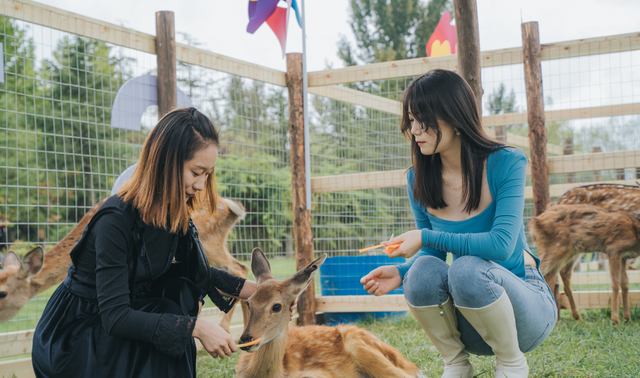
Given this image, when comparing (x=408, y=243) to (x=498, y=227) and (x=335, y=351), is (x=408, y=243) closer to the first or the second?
(x=498, y=227)

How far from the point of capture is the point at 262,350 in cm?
271

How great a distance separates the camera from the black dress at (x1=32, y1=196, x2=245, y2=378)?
2.08 meters

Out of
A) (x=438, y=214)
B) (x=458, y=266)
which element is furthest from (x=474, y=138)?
(x=458, y=266)

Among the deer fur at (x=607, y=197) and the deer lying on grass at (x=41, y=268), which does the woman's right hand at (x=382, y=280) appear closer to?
the deer lying on grass at (x=41, y=268)

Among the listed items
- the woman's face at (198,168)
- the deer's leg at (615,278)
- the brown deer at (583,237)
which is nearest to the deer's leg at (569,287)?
the brown deer at (583,237)

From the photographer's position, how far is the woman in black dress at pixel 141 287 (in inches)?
81.9

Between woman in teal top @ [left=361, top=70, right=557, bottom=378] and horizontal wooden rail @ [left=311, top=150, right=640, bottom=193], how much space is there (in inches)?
93.0

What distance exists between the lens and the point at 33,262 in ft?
13.5

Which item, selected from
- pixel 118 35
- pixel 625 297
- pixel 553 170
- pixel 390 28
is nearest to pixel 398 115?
pixel 553 170

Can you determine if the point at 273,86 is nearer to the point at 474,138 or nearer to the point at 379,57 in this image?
the point at 474,138

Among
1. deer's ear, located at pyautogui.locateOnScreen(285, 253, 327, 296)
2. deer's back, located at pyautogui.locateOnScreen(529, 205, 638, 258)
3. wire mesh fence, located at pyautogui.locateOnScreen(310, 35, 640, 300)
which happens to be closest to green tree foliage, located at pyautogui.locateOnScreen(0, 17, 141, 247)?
deer's ear, located at pyautogui.locateOnScreen(285, 253, 327, 296)

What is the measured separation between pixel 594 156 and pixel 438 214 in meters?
3.11

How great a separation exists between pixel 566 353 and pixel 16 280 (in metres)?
4.10

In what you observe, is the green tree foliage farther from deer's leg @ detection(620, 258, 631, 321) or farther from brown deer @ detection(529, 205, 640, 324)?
deer's leg @ detection(620, 258, 631, 321)
